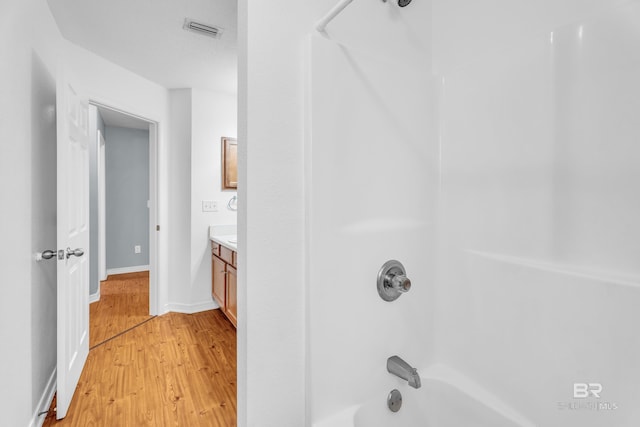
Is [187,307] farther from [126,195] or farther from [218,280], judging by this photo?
[126,195]

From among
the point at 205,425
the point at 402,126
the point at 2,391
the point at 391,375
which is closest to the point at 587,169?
the point at 402,126

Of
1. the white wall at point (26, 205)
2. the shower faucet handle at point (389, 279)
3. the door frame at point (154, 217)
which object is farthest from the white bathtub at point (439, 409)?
the door frame at point (154, 217)

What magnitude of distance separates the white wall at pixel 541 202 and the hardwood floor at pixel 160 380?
1376 millimetres

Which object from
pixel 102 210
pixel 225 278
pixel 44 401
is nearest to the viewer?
pixel 44 401

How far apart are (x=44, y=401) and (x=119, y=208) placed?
11.8ft

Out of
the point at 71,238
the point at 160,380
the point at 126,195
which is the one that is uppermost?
the point at 126,195

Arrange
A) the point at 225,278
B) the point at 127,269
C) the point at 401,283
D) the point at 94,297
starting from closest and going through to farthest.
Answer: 1. the point at 401,283
2. the point at 225,278
3. the point at 94,297
4. the point at 127,269

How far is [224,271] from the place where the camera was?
276 cm

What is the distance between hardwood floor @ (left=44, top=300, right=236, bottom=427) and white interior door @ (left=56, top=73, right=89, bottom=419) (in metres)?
0.13

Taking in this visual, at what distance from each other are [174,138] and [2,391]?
2480 millimetres

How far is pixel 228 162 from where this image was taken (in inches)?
131

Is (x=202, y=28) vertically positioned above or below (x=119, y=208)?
above

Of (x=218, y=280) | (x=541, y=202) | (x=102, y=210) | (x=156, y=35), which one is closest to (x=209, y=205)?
(x=218, y=280)

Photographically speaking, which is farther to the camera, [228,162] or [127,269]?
[127,269]
